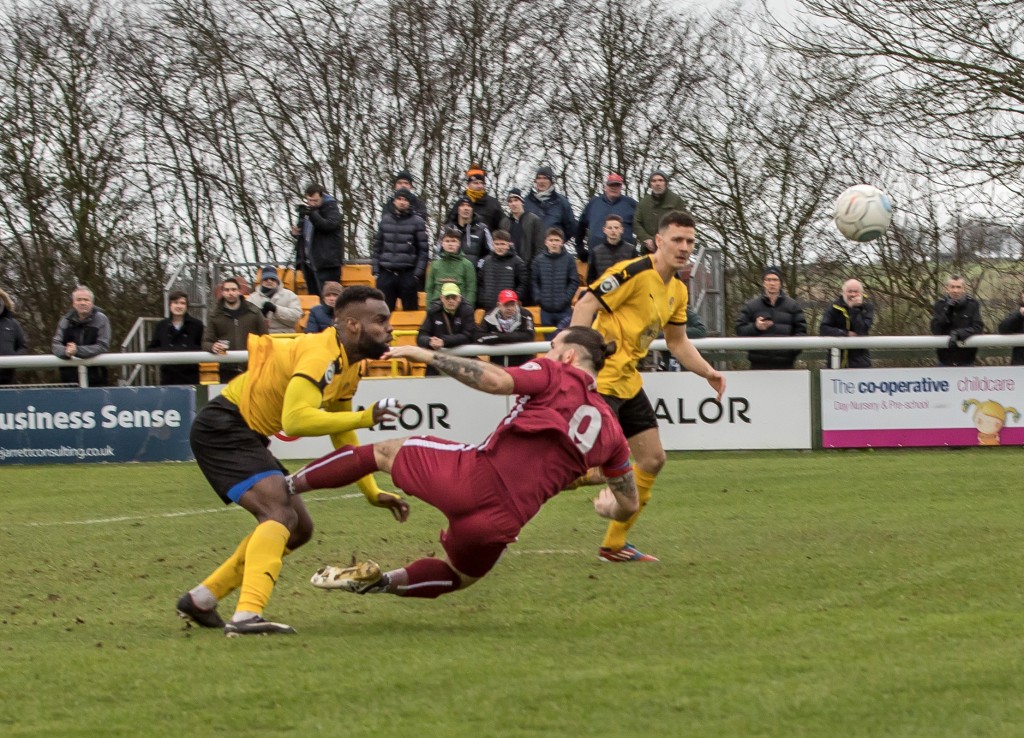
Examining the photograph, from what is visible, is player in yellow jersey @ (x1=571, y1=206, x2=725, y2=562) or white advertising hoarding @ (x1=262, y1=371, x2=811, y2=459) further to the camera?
white advertising hoarding @ (x1=262, y1=371, x2=811, y2=459)

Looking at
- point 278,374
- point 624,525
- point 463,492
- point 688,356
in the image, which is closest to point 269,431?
point 278,374

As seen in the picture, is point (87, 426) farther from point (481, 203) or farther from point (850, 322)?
point (850, 322)

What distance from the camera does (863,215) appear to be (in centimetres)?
1446

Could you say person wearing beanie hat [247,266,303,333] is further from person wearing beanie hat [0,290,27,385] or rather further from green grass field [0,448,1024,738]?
green grass field [0,448,1024,738]

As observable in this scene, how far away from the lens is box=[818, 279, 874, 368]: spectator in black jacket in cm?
1600

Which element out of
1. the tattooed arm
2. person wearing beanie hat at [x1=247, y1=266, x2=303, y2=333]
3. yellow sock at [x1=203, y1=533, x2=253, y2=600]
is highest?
person wearing beanie hat at [x1=247, y1=266, x2=303, y2=333]

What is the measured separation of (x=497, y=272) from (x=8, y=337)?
19.0ft

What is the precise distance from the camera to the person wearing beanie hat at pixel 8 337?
16.9 m

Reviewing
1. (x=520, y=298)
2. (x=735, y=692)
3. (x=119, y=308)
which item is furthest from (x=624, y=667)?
(x=119, y=308)

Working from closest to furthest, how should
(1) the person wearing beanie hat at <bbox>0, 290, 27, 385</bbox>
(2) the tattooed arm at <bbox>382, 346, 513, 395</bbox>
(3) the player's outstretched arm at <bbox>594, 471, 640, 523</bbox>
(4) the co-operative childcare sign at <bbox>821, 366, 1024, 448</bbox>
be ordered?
(2) the tattooed arm at <bbox>382, 346, 513, 395</bbox>, (3) the player's outstretched arm at <bbox>594, 471, 640, 523</bbox>, (4) the co-operative childcare sign at <bbox>821, 366, 1024, 448</bbox>, (1) the person wearing beanie hat at <bbox>0, 290, 27, 385</bbox>

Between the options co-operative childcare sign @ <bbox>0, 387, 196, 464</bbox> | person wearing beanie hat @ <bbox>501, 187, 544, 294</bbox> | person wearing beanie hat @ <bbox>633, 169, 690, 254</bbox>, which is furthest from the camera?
person wearing beanie hat @ <bbox>501, 187, 544, 294</bbox>

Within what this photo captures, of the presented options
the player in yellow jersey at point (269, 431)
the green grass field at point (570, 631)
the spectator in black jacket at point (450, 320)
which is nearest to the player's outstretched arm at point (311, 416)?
the player in yellow jersey at point (269, 431)

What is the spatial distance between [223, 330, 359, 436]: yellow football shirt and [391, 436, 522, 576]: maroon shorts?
0.52m

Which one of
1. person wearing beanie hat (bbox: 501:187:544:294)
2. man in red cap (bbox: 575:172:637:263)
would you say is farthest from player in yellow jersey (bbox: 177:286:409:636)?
man in red cap (bbox: 575:172:637:263)
